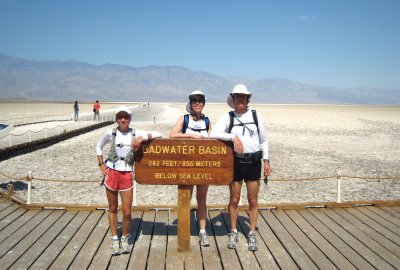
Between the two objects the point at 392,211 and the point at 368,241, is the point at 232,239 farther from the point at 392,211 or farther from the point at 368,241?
the point at 392,211

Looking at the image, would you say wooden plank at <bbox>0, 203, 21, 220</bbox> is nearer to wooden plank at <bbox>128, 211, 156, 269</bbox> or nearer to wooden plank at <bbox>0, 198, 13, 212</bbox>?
wooden plank at <bbox>0, 198, 13, 212</bbox>

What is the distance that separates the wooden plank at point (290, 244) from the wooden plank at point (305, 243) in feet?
0.20

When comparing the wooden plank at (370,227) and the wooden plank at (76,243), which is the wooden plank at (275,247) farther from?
the wooden plank at (76,243)

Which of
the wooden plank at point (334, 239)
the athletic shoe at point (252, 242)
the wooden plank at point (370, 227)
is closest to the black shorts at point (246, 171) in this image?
the athletic shoe at point (252, 242)

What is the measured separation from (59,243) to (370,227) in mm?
5167

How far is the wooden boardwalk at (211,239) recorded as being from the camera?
4969 mm

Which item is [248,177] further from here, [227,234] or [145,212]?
[145,212]

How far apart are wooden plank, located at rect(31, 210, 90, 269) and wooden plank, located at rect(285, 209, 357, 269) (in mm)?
3843

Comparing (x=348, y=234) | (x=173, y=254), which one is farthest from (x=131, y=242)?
(x=348, y=234)

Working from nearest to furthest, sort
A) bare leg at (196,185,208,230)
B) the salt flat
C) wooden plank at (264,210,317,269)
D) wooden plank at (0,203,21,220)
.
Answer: wooden plank at (264,210,317,269)
bare leg at (196,185,208,230)
wooden plank at (0,203,21,220)
the salt flat

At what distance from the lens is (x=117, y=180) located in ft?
16.7

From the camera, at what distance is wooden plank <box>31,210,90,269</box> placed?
16.1 feet

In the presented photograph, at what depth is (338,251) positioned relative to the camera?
5348 millimetres

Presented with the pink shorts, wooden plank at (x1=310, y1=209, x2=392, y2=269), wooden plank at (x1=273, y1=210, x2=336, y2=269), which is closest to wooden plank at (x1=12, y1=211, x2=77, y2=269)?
the pink shorts
